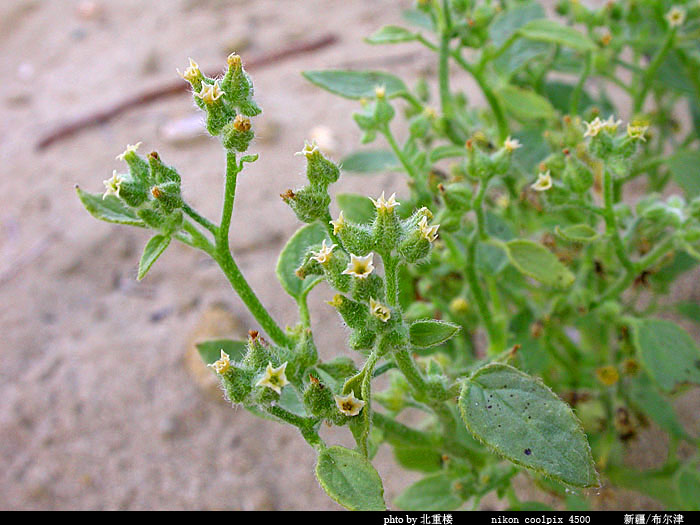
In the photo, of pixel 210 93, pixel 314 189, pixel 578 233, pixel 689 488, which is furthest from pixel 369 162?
pixel 689 488

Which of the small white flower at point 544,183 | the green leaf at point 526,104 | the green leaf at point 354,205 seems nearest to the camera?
the small white flower at point 544,183

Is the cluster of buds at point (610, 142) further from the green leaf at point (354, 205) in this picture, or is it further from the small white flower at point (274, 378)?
the small white flower at point (274, 378)

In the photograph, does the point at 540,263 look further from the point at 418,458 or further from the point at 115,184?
the point at 115,184

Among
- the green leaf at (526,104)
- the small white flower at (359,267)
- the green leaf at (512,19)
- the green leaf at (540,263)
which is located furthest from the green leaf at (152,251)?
the green leaf at (512,19)

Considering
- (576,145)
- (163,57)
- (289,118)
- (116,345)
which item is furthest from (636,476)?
(163,57)

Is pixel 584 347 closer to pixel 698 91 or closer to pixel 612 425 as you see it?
pixel 612 425

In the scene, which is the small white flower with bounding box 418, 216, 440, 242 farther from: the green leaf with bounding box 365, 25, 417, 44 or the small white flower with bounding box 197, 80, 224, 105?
the green leaf with bounding box 365, 25, 417, 44

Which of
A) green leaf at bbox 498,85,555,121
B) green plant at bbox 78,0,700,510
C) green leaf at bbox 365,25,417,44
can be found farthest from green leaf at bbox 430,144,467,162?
green leaf at bbox 365,25,417,44
